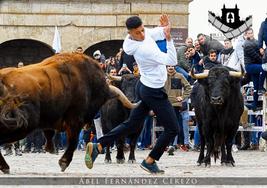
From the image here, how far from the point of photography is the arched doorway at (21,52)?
128 ft

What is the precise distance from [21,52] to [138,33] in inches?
993

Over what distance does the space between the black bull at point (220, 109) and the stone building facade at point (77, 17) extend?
17.1m

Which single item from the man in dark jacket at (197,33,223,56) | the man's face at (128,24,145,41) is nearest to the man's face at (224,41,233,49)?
the man in dark jacket at (197,33,223,56)

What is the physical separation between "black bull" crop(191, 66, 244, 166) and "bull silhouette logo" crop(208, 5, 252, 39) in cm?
1591

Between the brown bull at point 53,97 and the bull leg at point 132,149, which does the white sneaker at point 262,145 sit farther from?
the brown bull at point 53,97

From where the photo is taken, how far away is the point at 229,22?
3900 centimetres

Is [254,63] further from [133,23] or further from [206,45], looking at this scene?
[133,23]

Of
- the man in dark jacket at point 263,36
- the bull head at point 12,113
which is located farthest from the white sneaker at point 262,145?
the bull head at point 12,113

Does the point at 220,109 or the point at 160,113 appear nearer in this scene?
the point at 160,113

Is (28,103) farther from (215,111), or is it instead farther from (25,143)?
(25,143)

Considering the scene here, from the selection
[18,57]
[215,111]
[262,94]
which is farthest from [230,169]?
[18,57]

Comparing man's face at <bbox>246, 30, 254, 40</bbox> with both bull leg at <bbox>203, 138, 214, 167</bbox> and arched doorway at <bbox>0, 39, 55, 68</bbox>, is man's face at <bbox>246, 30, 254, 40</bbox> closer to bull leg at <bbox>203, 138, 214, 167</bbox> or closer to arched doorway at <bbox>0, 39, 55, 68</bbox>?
bull leg at <bbox>203, 138, 214, 167</bbox>

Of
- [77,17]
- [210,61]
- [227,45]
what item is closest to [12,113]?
[210,61]

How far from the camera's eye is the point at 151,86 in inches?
570
